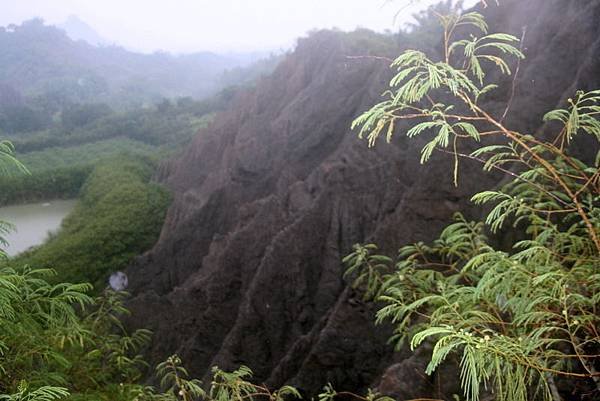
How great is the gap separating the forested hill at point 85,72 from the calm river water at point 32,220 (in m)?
38.0

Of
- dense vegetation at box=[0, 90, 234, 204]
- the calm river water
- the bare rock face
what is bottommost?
the calm river water

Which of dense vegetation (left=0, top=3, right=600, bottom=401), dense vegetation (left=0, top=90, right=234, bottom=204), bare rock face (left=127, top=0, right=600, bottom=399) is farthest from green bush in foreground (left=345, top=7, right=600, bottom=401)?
dense vegetation (left=0, top=90, right=234, bottom=204)

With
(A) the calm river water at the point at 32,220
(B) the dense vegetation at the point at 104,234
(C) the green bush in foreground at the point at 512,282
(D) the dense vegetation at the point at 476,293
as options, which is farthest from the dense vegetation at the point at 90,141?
(C) the green bush in foreground at the point at 512,282

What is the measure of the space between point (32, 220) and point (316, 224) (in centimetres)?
1899

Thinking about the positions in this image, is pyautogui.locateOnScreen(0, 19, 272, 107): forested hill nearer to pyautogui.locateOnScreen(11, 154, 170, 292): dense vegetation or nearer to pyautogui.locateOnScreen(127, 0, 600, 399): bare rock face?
pyautogui.locateOnScreen(11, 154, 170, 292): dense vegetation

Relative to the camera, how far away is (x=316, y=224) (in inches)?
307

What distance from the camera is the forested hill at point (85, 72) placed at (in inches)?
2882

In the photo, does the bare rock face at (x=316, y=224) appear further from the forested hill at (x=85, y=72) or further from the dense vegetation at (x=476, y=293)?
the forested hill at (x=85, y=72)

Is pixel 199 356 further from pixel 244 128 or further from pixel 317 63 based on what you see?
pixel 317 63

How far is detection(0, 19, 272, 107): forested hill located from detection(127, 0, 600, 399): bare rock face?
2119 inches

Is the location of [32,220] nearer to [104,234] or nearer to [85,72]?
[104,234]

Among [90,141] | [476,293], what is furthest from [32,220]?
[476,293]

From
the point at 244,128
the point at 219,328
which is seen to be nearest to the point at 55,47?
the point at 244,128

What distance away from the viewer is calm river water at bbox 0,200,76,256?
714 inches
